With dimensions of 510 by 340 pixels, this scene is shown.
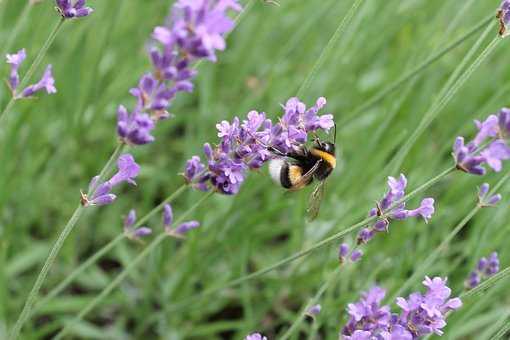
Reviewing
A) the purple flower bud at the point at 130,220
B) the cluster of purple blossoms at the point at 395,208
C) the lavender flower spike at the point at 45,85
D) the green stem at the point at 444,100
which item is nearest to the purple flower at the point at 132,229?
the purple flower bud at the point at 130,220

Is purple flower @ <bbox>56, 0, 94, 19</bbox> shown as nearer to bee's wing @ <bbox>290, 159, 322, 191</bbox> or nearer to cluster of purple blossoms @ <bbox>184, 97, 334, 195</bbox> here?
cluster of purple blossoms @ <bbox>184, 97, 334, 195</bbox>

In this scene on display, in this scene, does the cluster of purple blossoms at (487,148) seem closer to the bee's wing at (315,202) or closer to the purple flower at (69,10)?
the bee's wing at (315,202)

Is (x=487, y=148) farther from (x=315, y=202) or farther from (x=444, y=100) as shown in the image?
(x=315, y=202)

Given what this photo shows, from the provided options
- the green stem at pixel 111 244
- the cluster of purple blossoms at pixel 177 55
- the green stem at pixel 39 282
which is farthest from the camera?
the green stem at pixel 111 244

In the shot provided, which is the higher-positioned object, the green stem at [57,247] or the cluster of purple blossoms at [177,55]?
the cluster of purple blossoms at [177,55]

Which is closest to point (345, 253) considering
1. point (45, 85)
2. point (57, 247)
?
point (57, 247)

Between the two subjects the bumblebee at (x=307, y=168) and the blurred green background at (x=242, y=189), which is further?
the blurred green background at (x=242, y=189)

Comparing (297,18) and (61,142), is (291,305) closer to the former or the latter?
(61,142)

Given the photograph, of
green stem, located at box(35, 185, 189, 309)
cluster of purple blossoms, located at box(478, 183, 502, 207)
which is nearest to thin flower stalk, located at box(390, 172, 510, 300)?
cluster of purple blossoms, located at box(478, 183, 502, 207)
